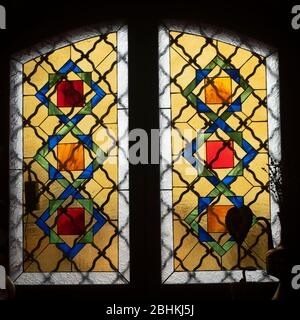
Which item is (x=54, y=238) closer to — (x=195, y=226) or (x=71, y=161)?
(x=71, y=161)

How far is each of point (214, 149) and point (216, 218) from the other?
38cm

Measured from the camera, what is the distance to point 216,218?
2785 millimetres

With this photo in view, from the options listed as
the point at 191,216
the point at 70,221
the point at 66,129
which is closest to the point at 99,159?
the point at 66,129

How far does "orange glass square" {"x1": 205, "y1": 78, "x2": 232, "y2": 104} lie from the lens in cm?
286

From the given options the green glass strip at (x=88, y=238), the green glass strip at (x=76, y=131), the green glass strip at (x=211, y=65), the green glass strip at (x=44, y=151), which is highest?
the green glass strip at (x=211, y=65)

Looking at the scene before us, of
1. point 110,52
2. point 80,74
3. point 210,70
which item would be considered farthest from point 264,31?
point 80,74

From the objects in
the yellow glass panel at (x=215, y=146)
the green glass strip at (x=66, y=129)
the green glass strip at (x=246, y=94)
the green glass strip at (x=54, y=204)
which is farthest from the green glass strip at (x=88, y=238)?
the green glass strip at (x=246, y=94)

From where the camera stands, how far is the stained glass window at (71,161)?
2.81 meters

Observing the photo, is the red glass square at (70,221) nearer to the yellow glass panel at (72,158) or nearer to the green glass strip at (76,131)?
the yellow glass panel at (72,158)

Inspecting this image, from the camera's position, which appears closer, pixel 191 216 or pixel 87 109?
pixel 191 216

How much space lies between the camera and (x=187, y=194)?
2.82 m

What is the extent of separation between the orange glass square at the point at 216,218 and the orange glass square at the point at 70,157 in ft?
2.47
